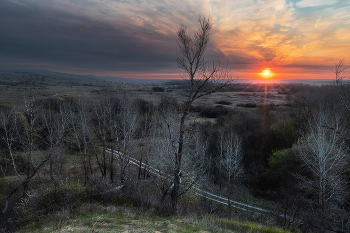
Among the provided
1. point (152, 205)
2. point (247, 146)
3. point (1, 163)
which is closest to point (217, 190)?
point (247, 146)

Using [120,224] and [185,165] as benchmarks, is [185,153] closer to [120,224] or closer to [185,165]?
[185,165]

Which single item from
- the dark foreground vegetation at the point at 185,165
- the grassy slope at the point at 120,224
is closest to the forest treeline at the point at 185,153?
the dark foreground vegetation at the point at 185,165

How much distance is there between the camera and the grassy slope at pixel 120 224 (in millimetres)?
7414

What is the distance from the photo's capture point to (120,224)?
8.02m

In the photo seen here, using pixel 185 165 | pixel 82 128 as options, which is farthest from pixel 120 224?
pixel 82 128

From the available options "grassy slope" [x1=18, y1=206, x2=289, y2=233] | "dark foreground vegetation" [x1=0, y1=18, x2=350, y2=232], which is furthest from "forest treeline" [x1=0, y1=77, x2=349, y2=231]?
"grassy slope" [x1=18, y1=206, x2=289, y2=233]

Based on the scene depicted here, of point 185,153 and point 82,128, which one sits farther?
point 82,128

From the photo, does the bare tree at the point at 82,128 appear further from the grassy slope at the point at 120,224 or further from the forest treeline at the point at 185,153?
the grassy slope at the point at 120,224

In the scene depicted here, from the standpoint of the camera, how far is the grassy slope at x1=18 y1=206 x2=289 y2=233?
292 inches

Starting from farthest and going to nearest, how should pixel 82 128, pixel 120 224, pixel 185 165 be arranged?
pixel 82 128, pixel 185 165, pixel 120 224

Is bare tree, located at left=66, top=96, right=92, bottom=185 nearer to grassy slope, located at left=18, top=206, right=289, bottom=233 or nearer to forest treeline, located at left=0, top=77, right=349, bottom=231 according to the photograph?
forest treeline, located at left=0, top=77, right=349, bottom=231

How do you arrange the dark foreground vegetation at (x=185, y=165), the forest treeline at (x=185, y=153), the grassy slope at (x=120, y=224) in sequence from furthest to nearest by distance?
the forest treeline at (x=185, y=153) < the dark foreground vegetation at (x=185, y=165) < the grassy slope at (x=120, y=224)

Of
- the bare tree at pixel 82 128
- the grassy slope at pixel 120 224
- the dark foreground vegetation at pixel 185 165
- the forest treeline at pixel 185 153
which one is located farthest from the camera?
the bare tree at pixel 82 128

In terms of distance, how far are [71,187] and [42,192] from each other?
1424 millimetres
